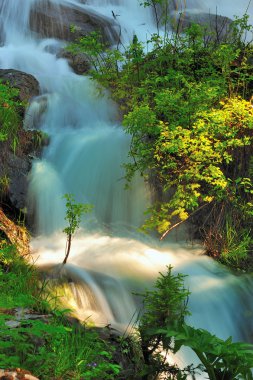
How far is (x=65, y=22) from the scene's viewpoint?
12.0m

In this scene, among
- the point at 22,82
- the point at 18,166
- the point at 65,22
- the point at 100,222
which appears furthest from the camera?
the point at 65,22

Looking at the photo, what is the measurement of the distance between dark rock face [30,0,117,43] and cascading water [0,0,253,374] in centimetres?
226

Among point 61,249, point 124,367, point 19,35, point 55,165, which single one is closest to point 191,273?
point 61,249

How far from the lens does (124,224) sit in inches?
239

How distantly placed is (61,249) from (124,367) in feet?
7.97

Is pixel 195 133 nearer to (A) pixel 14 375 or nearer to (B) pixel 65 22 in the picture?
(A) pixel 14 375

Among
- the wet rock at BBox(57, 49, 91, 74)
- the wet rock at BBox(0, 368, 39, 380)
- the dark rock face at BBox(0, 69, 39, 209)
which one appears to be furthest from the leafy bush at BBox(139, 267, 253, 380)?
the wet rock at BBox(57, 49, 91, 74)

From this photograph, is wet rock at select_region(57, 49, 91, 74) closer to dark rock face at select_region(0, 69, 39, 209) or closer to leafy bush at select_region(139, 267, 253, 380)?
dark rock face at select_region(0, 69, 39, 209)

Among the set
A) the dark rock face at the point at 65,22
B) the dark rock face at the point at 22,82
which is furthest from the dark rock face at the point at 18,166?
the dark rock face at the point at 65,22

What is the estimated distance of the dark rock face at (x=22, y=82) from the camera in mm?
7059

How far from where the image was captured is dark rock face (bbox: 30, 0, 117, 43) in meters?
11.6

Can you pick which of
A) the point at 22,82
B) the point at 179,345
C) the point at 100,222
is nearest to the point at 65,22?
the point at 22,82

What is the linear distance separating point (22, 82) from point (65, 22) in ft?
18.2

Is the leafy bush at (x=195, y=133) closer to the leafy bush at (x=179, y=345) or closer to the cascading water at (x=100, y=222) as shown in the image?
the cascading water at (x=100, y=222)
